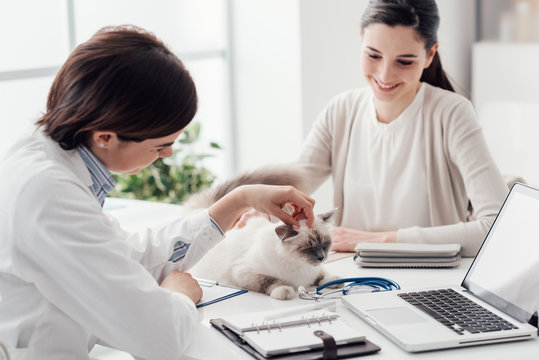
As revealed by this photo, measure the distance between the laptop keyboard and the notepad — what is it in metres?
0.17

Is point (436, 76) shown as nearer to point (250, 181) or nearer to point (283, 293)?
point (250, 181)

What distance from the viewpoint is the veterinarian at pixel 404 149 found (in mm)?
1854

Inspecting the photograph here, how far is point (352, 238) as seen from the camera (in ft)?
5.99

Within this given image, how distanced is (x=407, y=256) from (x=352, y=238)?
0.21 m

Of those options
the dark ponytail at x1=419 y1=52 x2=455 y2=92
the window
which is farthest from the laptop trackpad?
the window

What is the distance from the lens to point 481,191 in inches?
73.0

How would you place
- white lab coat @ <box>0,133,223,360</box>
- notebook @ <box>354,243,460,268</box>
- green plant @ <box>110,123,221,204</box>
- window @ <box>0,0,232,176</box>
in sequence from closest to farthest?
white lab coat @ <box>0,133,223,360</box> → notebook @ <box>354,243,460,268</box> → window @ <box>0,0,232,176</box> → green plant @ <box>110,123,221,204</box>

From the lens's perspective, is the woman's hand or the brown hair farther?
the woman's hand

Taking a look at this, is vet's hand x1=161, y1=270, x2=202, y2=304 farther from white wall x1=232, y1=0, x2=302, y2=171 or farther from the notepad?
white wall x1=232, y1=0, x2=302, y2=171

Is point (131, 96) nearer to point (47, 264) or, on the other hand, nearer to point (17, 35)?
→ point (47, 264)

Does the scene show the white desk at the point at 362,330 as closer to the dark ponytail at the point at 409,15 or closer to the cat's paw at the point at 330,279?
the cat's paw at the point at 330,279

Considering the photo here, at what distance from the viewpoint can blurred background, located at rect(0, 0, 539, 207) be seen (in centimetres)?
300

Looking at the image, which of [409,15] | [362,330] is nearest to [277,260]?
[362,330]

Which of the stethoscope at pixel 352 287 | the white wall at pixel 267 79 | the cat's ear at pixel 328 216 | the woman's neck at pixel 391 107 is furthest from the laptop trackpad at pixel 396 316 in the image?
the white wall at pixel 267 79
